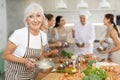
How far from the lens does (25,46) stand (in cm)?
293

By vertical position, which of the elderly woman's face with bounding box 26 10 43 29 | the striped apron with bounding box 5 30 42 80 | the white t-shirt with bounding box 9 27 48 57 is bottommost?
the striped apron with bounding box 5 30 42 80

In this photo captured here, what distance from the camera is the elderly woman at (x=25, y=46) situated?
2.84 meters

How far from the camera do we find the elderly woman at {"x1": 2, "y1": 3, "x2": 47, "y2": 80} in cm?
284

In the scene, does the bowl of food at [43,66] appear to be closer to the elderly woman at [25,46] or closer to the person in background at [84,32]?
the elderly woman at [25,46]

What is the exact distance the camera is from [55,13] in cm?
819

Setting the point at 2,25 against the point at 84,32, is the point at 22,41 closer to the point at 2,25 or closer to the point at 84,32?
the point at 84,32

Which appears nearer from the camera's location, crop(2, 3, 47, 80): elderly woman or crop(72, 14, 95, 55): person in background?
crop(2, 3, 47, 80): elderly woman

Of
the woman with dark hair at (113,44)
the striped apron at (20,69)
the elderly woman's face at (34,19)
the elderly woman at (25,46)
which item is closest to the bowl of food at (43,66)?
the elderly woman at (25,46)

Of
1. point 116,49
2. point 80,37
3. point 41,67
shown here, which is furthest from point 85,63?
point 80,37

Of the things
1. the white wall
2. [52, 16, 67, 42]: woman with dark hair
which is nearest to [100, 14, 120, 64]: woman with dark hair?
[52, 16, 67, 42]: woman with dark hair

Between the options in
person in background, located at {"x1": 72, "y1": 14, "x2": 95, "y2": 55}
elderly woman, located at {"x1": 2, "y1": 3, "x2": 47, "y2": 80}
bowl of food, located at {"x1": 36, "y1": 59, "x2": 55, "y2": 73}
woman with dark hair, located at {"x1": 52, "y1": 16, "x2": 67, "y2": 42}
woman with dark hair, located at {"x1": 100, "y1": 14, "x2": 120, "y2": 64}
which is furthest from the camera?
person in background, located at {"x1": 72, "y1": 14, "x2": 95, "y2": 55}

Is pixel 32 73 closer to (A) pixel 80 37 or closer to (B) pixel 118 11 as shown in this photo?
(A) pixel 80 37

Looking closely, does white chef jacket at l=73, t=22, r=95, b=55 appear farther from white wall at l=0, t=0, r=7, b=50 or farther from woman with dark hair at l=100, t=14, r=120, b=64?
white wall at l=0, t=0, r=7, b=50

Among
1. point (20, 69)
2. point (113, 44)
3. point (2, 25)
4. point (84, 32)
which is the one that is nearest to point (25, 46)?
point (20, 69)
